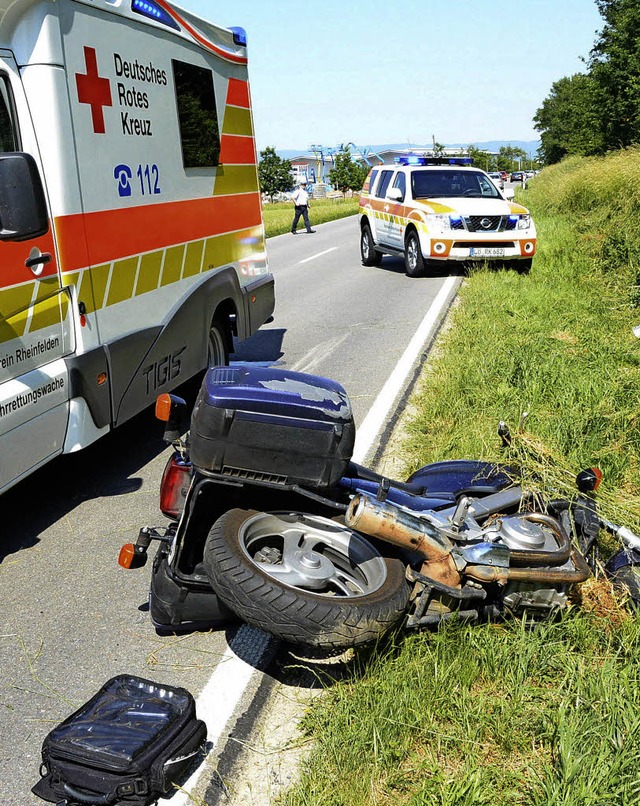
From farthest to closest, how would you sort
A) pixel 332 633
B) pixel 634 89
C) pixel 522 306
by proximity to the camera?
pixel 634 89 < pixel 522 306 < pixel 332 633

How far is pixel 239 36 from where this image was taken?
23.1 ft

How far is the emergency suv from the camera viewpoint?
43.5 ft

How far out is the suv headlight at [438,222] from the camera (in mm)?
13281

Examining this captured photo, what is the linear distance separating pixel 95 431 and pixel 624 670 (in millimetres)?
3147

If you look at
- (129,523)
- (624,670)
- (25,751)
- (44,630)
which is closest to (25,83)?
(129,523)

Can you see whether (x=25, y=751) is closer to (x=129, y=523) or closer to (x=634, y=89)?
(x=129, y=523)

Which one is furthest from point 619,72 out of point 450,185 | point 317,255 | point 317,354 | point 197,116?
point 197,116

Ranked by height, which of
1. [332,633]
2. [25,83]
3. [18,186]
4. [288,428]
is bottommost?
[332,633]

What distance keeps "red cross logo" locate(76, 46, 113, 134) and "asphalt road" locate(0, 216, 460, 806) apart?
220cm

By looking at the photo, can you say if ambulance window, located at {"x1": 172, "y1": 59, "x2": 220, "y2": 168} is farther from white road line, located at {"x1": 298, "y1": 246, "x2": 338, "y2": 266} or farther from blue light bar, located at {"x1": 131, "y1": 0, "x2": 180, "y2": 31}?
white road line, located at {"x1": 298, "y1": 246, "x2": 338, "y2": 266}

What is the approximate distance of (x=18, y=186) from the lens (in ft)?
12.1

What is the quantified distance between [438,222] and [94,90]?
937cm

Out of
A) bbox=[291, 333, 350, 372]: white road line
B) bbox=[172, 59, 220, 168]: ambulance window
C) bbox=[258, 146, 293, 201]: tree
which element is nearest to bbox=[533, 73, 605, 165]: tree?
bbox=[258, 146, 293, 201]: tree

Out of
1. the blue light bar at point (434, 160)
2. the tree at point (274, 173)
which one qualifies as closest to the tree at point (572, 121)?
the blue light bar at point (434, 160)
